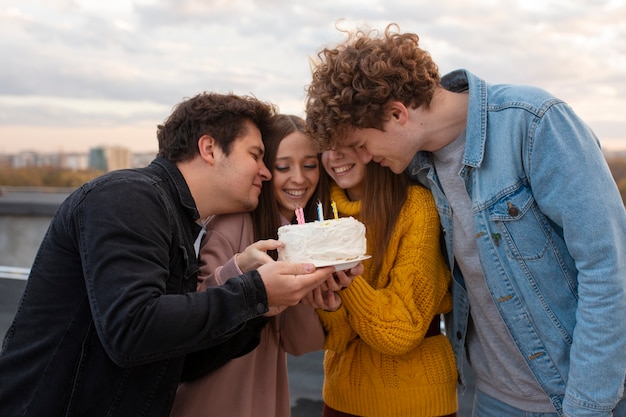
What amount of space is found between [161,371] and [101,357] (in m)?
0.22

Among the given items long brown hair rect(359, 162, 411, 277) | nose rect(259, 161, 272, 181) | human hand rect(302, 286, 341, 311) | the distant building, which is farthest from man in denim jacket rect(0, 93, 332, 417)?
the distant building

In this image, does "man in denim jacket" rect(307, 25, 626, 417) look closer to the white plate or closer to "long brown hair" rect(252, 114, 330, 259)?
"long brown hair" rect(252, 114, 330, 259)

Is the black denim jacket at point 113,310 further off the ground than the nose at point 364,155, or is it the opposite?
the nose at point 364,155

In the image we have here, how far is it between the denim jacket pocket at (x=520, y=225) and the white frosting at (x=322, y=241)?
54 centimetres

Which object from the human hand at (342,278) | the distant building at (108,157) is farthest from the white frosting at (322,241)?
the distant building at (108,157)

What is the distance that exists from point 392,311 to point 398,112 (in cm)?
80

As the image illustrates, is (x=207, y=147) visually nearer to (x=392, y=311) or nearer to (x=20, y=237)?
(x=392, y=311)

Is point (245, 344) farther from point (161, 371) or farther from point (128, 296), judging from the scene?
point (128, 296)

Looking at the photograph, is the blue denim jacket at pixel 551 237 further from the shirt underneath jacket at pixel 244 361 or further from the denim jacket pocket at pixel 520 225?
the shirt underneath jacket at pixel 244 361

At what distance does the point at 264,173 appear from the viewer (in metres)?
2.71

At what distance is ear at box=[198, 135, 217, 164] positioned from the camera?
2.50 metres

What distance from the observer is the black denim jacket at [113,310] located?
187cm

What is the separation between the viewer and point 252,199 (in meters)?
2.60

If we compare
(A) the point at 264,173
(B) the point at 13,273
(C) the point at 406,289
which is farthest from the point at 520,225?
(B) the point at 13,273
